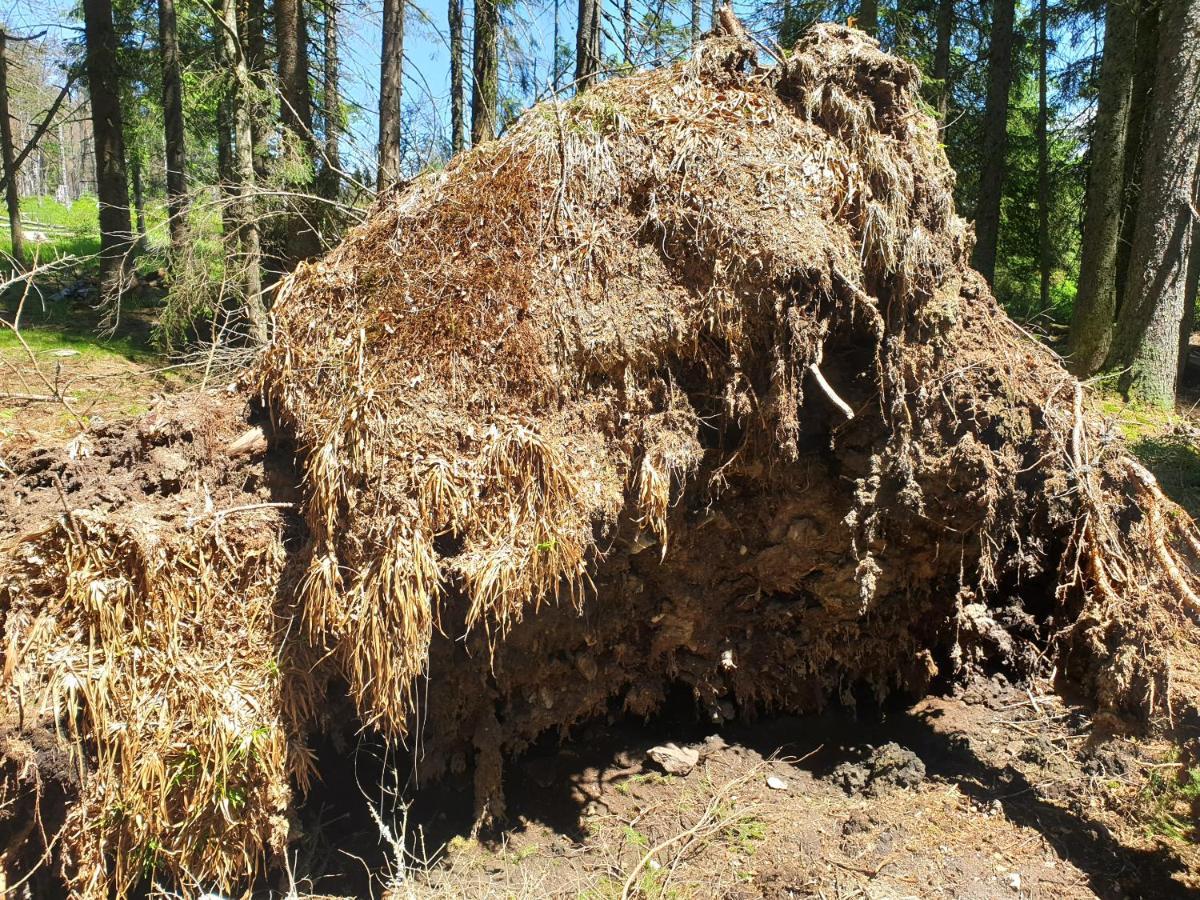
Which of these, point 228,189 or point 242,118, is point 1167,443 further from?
point 242,118

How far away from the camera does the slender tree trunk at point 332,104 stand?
8125mm

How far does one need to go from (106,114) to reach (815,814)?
45.1 ft

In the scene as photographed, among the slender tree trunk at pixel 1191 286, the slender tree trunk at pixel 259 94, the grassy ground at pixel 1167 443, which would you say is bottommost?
the grassy ground at pixel 1167 443

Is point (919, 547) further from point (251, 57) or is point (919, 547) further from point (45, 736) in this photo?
point (251, 57)

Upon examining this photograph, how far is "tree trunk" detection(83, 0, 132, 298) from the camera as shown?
11039 mm

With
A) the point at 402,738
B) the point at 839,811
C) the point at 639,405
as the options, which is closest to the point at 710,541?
the point at 639,405

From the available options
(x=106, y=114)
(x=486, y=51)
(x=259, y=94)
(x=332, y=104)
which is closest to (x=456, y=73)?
(x=486, y=51)

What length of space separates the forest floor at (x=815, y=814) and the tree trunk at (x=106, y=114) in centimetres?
888

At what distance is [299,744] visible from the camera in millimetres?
3248

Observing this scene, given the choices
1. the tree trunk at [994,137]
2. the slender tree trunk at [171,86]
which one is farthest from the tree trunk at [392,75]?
the tree trunk at [994,137]

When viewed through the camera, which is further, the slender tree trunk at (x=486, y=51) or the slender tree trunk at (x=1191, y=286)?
the slender tree trunk at (x=486, y=51)

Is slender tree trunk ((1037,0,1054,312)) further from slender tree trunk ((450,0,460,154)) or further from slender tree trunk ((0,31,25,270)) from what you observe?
slender tree trunk ((0,31,25,270))

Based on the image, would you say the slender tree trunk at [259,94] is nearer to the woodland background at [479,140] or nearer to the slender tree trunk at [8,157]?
the woodland background at [479,140]

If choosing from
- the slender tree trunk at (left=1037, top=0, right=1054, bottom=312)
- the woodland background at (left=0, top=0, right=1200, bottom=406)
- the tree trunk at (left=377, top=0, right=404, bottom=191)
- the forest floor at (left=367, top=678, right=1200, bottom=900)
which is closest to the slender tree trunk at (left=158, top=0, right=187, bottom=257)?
the woodland background at (left=0, top=0, right=1200, bottom=406)
